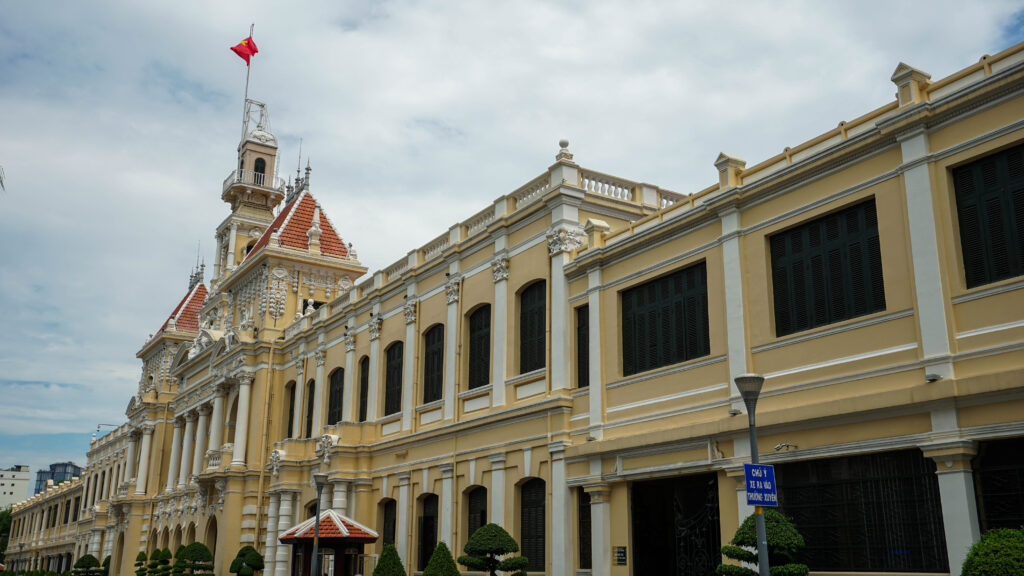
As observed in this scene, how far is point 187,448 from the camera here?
161 feet

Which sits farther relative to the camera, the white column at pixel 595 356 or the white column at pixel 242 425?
the white column at pixel 242 425

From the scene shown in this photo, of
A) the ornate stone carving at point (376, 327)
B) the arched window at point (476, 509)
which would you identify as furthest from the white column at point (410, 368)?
the arched window at point (476, 509)

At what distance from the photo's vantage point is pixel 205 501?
143ft

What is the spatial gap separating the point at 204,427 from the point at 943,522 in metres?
40.1

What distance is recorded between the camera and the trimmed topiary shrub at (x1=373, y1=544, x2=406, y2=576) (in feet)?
86.6

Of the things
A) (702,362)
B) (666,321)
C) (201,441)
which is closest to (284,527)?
(201,441)

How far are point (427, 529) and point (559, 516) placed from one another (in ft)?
25.3

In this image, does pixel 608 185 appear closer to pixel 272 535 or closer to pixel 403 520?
pixel 403 520

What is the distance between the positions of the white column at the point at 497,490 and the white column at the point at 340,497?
856 centimetres

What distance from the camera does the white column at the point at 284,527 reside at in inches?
1419

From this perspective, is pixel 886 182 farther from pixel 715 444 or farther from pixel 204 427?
pixel 204 427

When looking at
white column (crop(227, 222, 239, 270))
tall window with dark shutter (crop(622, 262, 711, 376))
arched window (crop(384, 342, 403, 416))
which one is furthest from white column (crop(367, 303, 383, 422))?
white column (crop(227, 222, 239, 270))

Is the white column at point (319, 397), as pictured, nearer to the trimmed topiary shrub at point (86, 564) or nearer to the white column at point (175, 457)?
the white column at point (175, 457)

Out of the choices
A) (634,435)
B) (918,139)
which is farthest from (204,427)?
(918,139)
